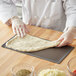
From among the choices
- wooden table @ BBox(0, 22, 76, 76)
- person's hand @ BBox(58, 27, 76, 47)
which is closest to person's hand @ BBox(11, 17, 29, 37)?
wooden table @ BBox(0, 22, 76, 76)

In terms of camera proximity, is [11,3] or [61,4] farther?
[11,3]

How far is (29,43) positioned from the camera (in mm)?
1435

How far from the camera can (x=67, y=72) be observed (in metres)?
0.97

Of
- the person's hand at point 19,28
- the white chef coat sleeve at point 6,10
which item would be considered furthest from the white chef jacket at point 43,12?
the person's hand at point 19,28

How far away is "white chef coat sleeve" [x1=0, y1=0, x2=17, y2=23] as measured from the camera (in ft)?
5.78

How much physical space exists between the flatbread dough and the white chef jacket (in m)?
0.30

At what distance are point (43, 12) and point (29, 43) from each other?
41cm

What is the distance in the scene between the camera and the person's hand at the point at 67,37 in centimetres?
137

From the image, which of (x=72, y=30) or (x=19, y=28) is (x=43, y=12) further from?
(x=72, y=30)

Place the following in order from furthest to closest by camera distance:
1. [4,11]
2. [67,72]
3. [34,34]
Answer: [4,11] → [34,34] → [67,72]

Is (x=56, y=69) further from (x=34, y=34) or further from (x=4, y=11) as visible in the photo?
(x=4, y=11)

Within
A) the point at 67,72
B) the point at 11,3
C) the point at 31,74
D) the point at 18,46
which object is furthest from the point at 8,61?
the point at 11,3

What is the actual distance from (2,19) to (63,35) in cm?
65

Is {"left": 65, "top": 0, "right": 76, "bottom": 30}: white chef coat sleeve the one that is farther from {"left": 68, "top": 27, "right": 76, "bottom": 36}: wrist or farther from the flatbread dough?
the flatbread dough
